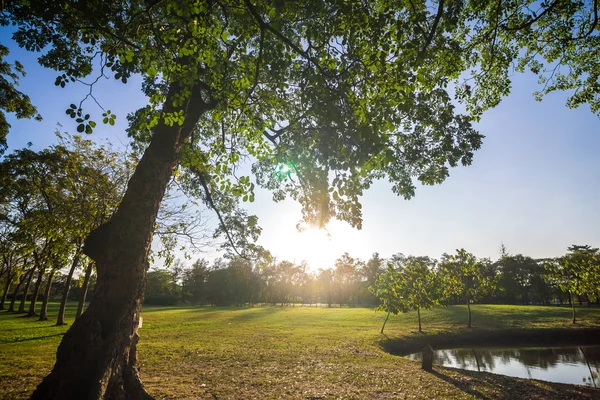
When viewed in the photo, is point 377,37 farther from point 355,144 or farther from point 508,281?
point 508,281

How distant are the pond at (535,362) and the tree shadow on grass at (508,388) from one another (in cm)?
458

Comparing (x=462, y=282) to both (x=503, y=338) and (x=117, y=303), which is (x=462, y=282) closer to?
(x=503, y=338)

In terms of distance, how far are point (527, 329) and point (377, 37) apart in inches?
1335

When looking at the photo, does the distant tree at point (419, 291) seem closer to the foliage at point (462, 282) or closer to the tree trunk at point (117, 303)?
the foliage at point (462, 282)

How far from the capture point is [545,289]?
7544 centimetres

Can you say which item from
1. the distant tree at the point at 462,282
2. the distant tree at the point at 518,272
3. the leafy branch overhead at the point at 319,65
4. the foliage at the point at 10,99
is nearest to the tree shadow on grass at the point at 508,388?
the leafy branch overhead at the point at 319,65

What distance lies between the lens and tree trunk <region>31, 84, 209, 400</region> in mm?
5312

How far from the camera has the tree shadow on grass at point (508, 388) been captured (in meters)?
10.2

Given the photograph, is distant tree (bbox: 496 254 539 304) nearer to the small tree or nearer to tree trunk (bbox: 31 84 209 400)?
the small tree

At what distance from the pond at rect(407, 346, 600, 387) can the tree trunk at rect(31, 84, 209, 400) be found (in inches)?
746

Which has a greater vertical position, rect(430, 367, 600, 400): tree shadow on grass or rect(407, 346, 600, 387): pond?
rect(430, 367, 600, 400): tree shadow on grass

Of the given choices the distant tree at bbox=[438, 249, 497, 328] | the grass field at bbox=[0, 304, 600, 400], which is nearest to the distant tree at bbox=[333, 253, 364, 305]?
the distant tree at bbox=[438, 249, 497, 328]

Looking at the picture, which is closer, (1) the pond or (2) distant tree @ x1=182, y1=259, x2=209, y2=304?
(1) the pond

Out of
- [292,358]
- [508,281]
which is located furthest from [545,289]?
[292,358]
